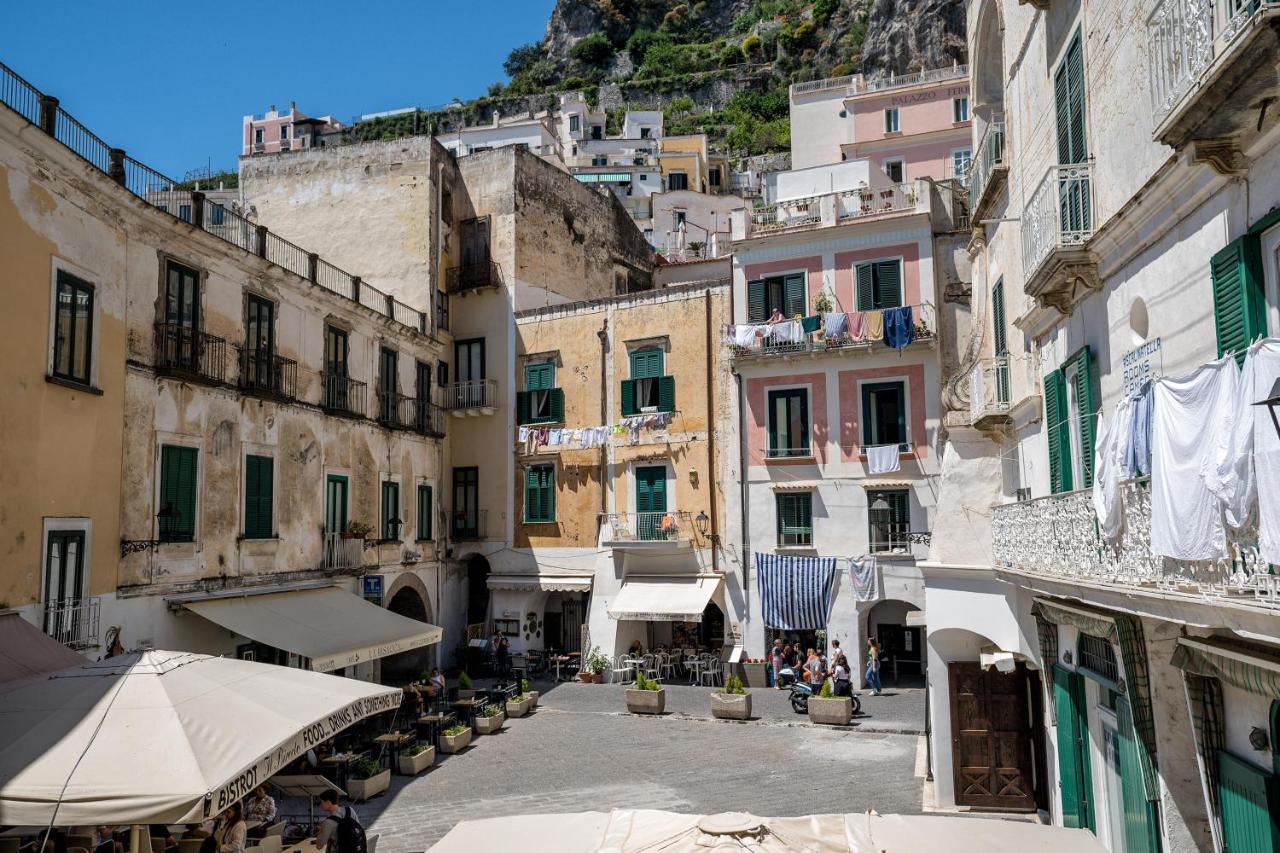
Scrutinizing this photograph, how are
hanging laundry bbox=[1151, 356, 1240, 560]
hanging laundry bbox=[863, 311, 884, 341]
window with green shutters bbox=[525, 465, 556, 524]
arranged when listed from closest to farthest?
hanging laundry bbox=[1151, 356, 1240, 560] < hanging laundry bbox=[863, 311, 884, 341] < window with green shutters bbox=[525, 465, 556, 524]

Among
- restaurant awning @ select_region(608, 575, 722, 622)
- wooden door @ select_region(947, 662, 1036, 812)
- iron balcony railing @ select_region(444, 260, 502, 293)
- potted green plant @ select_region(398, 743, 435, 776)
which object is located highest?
iron balcony railing @ select_region(444, 260, 502, 293)

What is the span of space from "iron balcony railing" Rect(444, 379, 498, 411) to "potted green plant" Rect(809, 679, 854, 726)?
13979 millimetres

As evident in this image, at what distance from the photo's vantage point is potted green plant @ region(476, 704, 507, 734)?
67.9 ft

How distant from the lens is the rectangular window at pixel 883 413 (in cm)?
2527

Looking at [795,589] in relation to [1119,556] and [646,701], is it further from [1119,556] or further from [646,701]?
[1119,556]

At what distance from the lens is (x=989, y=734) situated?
14406 mm

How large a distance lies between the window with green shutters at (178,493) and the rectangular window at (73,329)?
2462mm

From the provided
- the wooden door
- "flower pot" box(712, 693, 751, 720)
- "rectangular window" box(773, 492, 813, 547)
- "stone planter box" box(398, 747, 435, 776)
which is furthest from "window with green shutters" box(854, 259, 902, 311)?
"stone planter box" box(398, 747, 435, 776)

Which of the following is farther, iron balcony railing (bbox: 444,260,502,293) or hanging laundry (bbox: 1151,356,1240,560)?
iron balcony railing (bbox: 444,260,502,293)

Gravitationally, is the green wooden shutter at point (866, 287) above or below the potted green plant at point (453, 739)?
above

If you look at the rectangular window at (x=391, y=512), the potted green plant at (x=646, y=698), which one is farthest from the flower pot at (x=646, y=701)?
the rectangular window at (x=391, y=512)

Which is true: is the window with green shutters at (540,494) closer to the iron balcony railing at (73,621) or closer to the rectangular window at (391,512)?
the rectangular window at (391,512)

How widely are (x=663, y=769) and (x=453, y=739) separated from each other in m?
4.47

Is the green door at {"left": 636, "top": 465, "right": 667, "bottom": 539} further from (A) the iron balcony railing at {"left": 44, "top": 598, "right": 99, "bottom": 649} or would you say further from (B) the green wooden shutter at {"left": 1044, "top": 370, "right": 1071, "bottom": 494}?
(B) the green wooden shutter at {"left": 1044, "top": 370, "right": 1071, "bottom": 494}
